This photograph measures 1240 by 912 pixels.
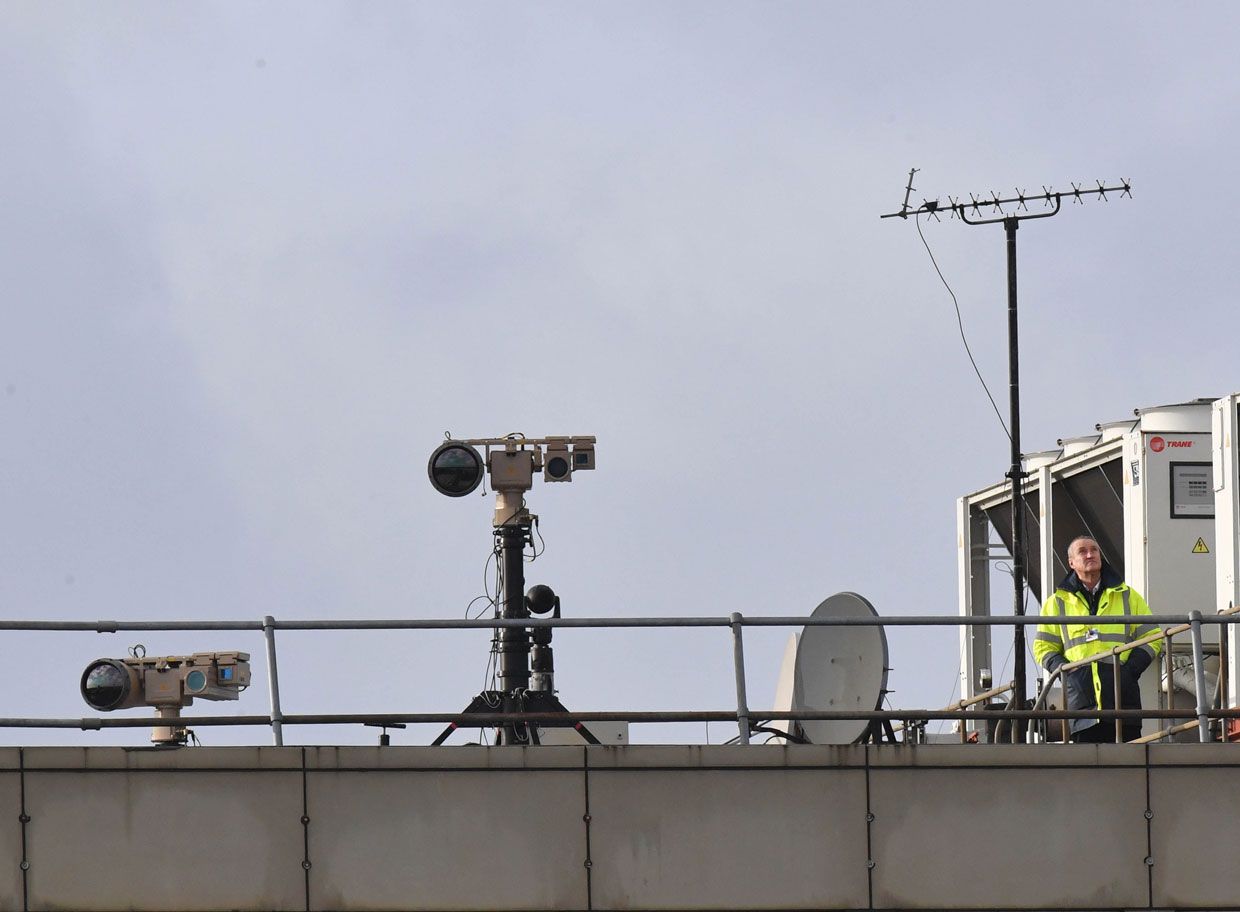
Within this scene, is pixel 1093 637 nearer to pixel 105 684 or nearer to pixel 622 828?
pixel 622 828

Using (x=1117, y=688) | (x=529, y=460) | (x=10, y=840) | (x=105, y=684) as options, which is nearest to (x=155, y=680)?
(x=105, y=684)

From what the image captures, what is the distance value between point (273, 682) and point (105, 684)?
8.56 meters

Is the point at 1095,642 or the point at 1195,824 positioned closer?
the point at 1195,824

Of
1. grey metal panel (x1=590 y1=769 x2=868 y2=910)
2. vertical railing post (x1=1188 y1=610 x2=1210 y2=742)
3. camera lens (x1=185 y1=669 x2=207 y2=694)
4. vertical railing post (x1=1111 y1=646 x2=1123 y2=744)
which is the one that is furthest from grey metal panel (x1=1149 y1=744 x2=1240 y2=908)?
camera lens (x1=185 y1=669 x2=207 y2=694)

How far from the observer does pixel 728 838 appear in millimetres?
13547

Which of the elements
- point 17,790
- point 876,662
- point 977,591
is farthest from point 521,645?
point 977,591

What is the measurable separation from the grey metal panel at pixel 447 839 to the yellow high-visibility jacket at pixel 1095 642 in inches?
144

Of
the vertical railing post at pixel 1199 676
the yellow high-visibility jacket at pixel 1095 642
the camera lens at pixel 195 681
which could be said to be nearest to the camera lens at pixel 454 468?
the camera lens at pixel 195 681

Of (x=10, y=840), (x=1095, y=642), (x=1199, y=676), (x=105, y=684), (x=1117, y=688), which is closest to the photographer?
(x=10, y=840)

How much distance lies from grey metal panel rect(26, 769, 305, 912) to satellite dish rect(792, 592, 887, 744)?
11.3 feet

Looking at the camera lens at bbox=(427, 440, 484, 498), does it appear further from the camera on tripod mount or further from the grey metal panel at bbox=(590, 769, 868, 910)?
the grey metal panel at bbox=(590, 769, 868, 910)

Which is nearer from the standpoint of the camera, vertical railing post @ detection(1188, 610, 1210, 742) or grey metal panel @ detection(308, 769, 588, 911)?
grey metal panel @ detection(308, 769, 588, 911)

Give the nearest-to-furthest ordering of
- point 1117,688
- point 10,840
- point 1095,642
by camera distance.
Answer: point 10,840, point 1117,688, point 1095,642

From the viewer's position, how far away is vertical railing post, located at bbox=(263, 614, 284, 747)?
13.6 m
